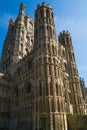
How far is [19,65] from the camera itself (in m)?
42.9

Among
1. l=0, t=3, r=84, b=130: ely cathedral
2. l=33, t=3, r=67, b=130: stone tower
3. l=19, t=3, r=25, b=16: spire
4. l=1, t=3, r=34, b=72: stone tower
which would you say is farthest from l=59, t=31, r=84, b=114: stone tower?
l=19, t=3, r=25, b=16: spire

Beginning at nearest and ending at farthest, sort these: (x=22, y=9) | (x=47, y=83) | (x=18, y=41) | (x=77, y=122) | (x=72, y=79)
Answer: (x=77, y=122)
(x=47, y=83)
(x=72, y=79)
(x=18, y=41)
(x=22, y=9)

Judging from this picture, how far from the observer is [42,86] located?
96.1 feet

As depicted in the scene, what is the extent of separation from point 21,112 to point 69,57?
73.1 feet

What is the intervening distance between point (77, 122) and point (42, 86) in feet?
30.8

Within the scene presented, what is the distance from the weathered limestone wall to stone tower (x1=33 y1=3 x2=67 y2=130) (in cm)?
186

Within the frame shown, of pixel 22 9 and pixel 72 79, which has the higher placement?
pixel 22 9

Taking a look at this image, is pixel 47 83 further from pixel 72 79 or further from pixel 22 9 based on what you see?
pixel 22 9

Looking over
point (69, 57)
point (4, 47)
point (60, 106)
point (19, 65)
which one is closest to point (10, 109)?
point (19, 65)

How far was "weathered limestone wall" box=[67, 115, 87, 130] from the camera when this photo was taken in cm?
2566

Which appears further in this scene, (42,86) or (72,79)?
(72,79)

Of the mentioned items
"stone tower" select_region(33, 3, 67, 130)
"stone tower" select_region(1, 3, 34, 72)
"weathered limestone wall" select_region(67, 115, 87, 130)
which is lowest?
"weathered limestone wall" select_region(67, 115, 87, 130)

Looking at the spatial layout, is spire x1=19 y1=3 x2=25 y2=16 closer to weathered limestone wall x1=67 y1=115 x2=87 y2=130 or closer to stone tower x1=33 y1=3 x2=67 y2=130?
stone tower x1=33 y1=3 x2=67 y2=130

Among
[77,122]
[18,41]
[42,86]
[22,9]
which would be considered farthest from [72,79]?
[22,9]
